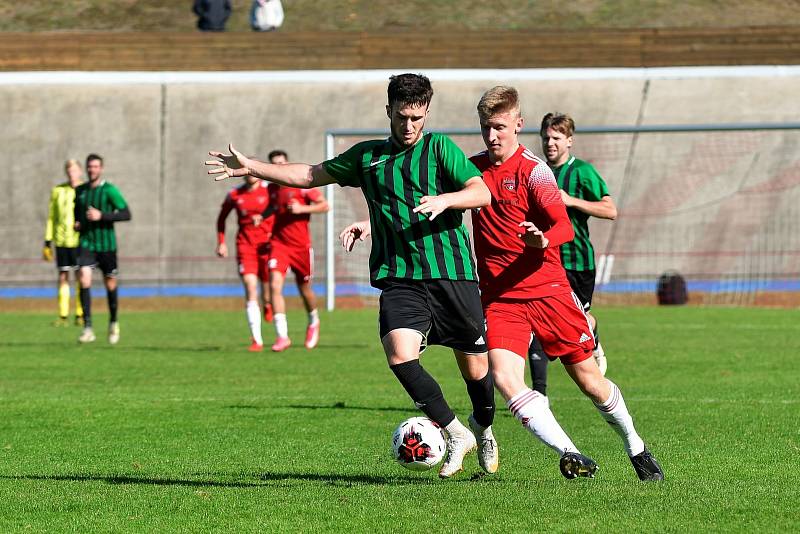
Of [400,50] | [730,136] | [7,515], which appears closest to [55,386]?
[7,515]

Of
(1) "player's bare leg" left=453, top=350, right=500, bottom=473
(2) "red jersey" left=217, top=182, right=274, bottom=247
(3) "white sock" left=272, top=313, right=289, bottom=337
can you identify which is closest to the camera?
(1) "player's bare leg" left=453, top=350, right=500, bottom=473

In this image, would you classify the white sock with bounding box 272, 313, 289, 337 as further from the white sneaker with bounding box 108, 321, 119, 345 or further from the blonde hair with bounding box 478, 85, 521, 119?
the blonde hair with bounding box 478, 85, 521, 119

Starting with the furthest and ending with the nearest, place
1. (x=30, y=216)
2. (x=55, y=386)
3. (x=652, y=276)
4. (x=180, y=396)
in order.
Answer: (x=30, y=216) < (x=652, y=276) < (x=55, y=386) < (x=180, y=396)

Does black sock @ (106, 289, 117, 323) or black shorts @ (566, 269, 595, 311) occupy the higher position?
black shorts @ (566, 269, 595, 311)

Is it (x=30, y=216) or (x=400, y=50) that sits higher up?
(x=400, y=50)

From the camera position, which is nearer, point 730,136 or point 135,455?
point 135,455

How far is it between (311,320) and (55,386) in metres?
4.69

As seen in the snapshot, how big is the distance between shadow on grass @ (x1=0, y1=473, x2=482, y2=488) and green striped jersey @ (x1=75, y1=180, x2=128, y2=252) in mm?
9860

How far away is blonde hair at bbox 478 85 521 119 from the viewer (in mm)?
6457

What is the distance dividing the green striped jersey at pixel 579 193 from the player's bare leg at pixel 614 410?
104 inches

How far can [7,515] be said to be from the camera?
5938 millimetres

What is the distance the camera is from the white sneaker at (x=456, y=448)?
674 centimetres

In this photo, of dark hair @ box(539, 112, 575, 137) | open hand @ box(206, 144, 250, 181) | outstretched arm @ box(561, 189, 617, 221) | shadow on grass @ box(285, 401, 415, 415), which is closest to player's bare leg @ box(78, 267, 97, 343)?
shadow on grass @ box(285, 401, 415, 415)

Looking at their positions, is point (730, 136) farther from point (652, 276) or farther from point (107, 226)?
point (107, 226)
